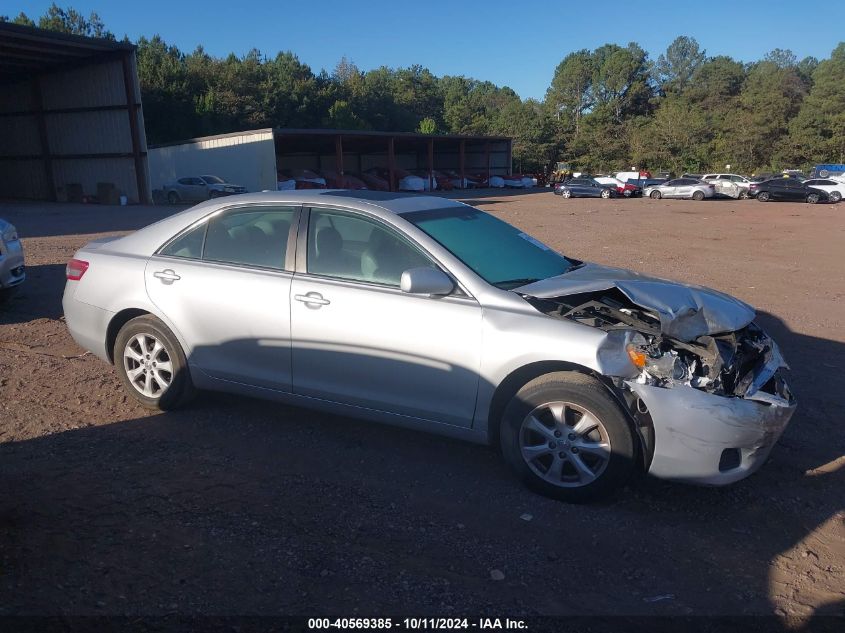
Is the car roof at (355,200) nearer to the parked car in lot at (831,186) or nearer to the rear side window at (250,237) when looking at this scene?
the rear side window at (250,237)

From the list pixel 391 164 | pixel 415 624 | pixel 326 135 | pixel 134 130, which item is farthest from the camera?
pixel 391 164

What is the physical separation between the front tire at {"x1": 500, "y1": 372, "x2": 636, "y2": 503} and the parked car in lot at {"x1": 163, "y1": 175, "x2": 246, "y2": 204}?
3030 cm

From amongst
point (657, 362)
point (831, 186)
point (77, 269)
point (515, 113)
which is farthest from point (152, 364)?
point (515, 113)

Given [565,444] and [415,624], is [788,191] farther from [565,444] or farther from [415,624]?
[415,624]

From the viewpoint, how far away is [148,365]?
4852 mm

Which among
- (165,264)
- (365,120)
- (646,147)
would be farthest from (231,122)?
(165,264)

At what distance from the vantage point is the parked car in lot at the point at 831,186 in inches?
1395

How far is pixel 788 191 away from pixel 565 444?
38965 millimetres

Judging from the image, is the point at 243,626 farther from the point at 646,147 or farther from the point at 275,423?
the point at 646,147

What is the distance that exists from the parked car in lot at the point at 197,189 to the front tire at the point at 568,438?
30.3 m

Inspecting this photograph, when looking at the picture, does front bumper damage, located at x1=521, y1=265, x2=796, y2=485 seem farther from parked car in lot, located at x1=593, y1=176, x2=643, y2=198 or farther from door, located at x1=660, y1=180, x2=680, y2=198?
parked car in lot, located at x1=593, y1=176, x2=643, y2=198

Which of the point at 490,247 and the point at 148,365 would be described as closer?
the point at 490,247

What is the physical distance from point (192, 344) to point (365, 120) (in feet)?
218

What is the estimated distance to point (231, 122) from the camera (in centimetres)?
5444
